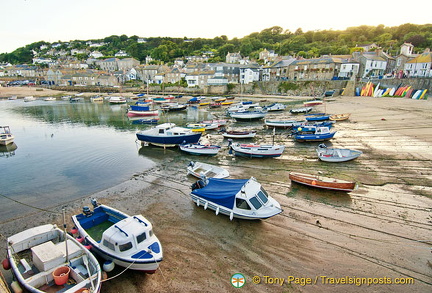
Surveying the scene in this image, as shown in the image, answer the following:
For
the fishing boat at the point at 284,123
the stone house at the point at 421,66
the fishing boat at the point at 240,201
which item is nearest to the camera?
the fishing boat at the point at 240,201

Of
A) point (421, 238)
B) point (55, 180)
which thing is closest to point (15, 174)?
point (55, 180)

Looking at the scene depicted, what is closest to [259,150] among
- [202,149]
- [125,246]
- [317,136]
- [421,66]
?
[202,149]

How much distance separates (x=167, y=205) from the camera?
13758 mm

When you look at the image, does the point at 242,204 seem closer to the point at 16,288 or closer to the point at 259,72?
the point at 16,288

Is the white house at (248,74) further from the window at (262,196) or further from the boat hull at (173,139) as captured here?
the window at (262,196)

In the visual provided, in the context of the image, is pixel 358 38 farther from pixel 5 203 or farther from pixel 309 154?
pixel 5 203

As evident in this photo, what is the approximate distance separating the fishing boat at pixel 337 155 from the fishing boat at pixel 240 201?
377 inches

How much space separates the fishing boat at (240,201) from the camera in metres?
11.3

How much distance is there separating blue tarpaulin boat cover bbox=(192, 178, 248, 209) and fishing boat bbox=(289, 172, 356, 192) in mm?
4652

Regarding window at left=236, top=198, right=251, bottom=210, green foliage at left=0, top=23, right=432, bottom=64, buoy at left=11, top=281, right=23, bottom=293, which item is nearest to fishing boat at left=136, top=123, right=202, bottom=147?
Answer: window at left=236, top=198, right=251, bottom=210

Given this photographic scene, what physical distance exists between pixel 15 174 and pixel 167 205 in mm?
14949

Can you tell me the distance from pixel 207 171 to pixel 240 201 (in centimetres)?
610

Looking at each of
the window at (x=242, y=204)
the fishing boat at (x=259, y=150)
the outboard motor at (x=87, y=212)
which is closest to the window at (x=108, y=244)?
the outboard motor at (x=87, y=212)

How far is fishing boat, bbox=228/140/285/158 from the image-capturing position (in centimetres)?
2056
